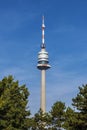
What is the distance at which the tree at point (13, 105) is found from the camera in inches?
2498

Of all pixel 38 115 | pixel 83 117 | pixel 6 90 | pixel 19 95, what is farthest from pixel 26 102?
pixel 38 115

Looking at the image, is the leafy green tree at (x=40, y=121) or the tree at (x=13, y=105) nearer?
the tree at (x=13, y=105)

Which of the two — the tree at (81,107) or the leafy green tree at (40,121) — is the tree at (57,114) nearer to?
the leafy green tree at (40,121)

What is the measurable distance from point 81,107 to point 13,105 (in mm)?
11413

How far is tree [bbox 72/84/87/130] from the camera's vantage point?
63.6m

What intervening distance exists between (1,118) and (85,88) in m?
14.3

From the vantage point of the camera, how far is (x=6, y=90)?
6531 centimetres

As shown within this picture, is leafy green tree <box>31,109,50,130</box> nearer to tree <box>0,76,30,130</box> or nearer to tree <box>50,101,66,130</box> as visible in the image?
tree <box>50,101,66,130</box>

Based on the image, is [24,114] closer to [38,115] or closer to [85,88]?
[85,88]

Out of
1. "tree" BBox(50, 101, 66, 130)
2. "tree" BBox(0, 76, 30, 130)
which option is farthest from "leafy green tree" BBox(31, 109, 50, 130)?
"tree" BBox(0, 76, 30, 130)

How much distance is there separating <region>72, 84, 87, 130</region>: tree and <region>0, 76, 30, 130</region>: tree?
31.1 ft

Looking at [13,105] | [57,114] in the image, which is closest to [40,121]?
[57,114]

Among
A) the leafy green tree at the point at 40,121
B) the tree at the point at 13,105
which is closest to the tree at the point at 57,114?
the leafy green tree at the point at 40,121

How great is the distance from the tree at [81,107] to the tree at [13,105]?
948cm
